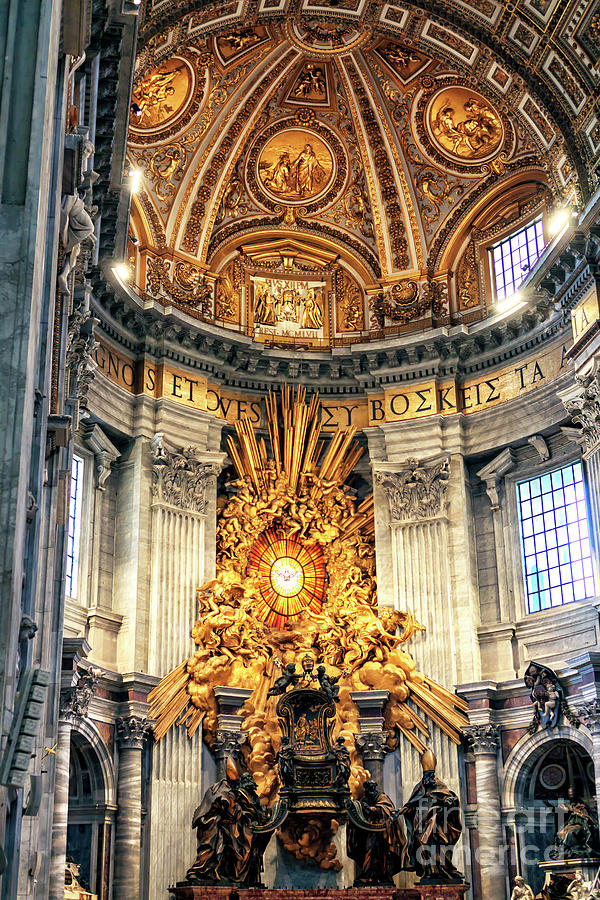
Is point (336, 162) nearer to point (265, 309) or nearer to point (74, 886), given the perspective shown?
point (265, 309)

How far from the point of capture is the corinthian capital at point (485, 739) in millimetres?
22719

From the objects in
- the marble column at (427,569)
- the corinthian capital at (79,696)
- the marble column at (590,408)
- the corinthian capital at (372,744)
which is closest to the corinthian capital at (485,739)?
the marble column at (427,569)

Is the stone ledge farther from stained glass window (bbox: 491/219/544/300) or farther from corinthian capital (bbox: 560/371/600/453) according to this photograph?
stained glass window (bbox: 491/219/544/300)

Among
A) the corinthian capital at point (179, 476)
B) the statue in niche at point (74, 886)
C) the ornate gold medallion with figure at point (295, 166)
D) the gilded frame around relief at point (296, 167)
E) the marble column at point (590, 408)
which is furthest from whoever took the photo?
the ornate gold medallion with figure at point (295, 166)

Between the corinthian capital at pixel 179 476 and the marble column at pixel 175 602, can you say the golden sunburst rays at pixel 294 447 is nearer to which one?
the marble column at pixel 175 602

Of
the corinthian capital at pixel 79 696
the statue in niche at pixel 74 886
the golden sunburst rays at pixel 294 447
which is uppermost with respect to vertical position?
the golden sunburst rays at pixel 294 447

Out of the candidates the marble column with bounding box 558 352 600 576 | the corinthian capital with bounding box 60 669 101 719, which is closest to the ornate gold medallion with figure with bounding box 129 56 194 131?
the marble column with bounding box 558 352 600 576

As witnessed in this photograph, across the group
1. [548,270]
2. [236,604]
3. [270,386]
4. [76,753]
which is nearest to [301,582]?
[236,604]

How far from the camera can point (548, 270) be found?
74.4 feet

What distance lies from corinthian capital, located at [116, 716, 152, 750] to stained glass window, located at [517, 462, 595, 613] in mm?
7725

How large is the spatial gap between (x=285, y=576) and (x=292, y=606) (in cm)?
65

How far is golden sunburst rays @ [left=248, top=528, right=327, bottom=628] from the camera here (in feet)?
82.6

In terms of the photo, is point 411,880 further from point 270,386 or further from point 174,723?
point 270,386

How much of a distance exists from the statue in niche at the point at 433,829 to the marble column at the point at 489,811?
0.95 m
